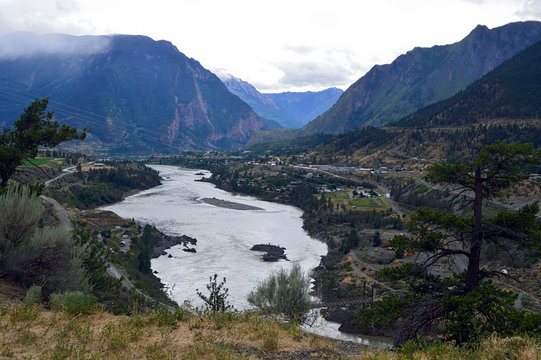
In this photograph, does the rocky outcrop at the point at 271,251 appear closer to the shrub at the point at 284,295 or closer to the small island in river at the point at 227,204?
the shrub at the point at 284,295

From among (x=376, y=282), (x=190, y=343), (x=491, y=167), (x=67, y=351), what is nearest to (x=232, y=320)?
(x=190, y=343)

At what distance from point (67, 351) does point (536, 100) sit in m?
121

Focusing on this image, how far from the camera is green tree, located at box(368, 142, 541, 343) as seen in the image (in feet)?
29.1

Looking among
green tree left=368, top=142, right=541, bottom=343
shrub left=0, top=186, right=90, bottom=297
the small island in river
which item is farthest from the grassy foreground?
the small island in river

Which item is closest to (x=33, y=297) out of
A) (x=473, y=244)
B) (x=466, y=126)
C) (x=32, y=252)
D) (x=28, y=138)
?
(x=32, y=252)

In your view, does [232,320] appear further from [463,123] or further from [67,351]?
[463,123]

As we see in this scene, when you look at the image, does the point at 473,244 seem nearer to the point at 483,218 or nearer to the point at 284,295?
the point at 483,218

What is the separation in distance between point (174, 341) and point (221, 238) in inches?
1660

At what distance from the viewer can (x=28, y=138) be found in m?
18.1

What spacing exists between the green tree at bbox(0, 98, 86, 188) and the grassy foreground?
11.0m

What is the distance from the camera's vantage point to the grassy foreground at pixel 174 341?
5.99m

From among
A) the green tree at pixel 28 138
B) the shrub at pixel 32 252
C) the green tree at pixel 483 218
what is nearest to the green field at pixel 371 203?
the green tree at pixel 28 138

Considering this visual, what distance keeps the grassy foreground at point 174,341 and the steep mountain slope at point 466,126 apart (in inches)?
3273

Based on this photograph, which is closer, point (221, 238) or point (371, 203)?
point (221, 238)
